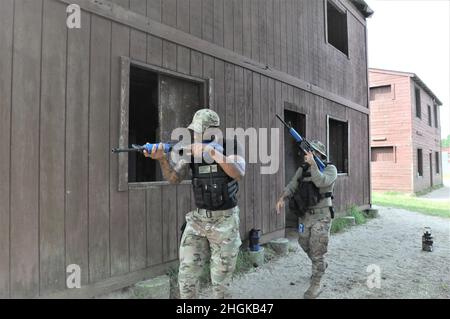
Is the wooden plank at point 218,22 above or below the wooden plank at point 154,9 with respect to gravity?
above

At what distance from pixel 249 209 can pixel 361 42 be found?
7.62 metres

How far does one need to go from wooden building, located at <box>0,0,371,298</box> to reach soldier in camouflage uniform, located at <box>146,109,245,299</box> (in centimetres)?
97

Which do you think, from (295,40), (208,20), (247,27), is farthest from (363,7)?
(208,20)

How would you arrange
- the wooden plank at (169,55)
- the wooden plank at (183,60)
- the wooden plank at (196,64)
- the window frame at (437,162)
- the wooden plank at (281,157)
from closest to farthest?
the wooden plank at (169,55)
the wooden plank at (183,60)
the wooden plank at (196,64)
the wooden plank at (281,157)
the window frame at (437,162)

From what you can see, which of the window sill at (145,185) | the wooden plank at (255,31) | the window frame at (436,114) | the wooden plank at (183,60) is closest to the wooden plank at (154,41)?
the wooden plank at (183,60)

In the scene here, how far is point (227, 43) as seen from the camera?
5.17 metres

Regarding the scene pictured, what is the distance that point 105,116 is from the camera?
3508 millimetres

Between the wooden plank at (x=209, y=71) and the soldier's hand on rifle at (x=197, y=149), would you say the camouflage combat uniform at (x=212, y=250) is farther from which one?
the wooden plank at (x=209, y=71)

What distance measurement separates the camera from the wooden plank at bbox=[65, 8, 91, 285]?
320cm

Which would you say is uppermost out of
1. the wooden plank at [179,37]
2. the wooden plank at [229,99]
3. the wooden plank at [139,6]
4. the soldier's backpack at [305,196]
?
the wooden plank at [139,6]

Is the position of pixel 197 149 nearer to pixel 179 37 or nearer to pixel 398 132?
pixel 179 37

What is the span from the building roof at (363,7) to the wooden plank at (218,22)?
20.7 ft

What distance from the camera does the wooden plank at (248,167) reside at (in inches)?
214
